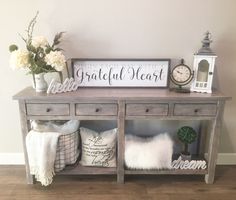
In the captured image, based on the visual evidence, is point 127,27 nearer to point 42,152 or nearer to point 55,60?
point 55,60

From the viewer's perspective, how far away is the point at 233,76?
7.16ft

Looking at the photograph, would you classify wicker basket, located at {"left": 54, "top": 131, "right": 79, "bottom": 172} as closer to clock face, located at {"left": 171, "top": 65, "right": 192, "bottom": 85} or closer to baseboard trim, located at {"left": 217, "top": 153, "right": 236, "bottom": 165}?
clock face, located at {"left": 171, "top": 65, "right": 192, "bottom": 85}

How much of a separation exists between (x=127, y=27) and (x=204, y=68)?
0.77m

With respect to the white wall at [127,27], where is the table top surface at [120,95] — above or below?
below

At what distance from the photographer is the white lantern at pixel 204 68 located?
75.6 inches

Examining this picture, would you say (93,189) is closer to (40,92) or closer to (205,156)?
(40,92)

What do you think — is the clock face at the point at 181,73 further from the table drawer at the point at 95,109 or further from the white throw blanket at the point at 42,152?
the white throw blanket at the point at 42,152

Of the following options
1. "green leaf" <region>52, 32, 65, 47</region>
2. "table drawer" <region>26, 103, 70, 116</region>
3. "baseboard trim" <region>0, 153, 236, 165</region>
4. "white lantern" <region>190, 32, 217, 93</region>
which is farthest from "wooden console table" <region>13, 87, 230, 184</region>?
"baseboard trim" <region>0, 153, 236, 165</region>

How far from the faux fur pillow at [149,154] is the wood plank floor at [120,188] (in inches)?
7.4

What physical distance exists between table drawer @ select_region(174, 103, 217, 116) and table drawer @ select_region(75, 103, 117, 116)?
1.69 ft

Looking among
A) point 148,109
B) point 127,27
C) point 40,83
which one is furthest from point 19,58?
point 148,109

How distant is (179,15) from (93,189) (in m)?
1.70

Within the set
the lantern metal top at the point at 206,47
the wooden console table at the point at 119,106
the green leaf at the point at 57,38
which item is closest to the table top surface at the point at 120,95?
the wooden console table at the point at 119,106

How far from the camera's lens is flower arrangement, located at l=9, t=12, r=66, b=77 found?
5.81 ft
